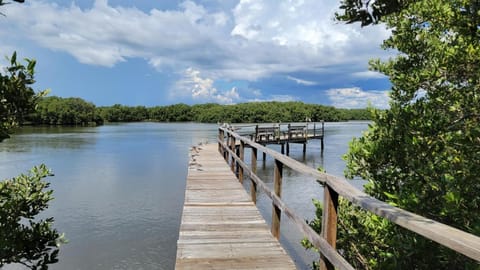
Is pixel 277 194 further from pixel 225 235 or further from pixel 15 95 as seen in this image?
pixel 15 95

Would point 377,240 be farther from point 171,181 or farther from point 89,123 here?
point 89,123

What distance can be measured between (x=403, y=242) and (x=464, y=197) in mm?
552

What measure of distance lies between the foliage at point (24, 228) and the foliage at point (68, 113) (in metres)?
76.8

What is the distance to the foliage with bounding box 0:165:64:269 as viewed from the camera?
2.32 m

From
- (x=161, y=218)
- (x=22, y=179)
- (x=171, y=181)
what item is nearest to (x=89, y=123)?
(x=171, y=181)

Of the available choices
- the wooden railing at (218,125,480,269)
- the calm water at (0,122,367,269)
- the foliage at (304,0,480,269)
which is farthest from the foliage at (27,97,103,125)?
the wooden railing at (218,125,480,269)

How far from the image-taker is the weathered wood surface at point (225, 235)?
2.97 m

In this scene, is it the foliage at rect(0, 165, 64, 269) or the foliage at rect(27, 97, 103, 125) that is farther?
the foliage at rect(27, 97, 103, 125)

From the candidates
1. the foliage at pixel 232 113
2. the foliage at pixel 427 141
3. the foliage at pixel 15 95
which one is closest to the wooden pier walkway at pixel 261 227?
the foliage at pixel 427 141

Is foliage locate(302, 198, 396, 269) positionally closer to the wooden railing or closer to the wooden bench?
the wooden railing

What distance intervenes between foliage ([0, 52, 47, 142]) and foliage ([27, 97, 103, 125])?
254 feet

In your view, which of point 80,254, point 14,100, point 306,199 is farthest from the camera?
point 306,199

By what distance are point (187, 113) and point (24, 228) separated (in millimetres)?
117552

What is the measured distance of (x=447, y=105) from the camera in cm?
338
